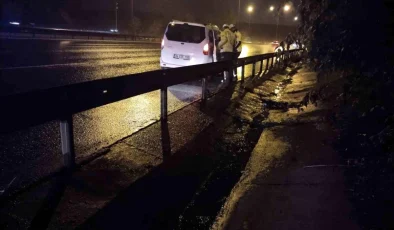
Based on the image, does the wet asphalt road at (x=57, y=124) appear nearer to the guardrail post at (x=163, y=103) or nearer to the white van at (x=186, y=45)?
the guardrail post at (x=163, y=103)

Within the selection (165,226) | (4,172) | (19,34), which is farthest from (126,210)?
(19,34)

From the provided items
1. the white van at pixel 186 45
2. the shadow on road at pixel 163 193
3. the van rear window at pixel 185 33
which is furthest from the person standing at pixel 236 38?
the shadow on road at pixel 163 193

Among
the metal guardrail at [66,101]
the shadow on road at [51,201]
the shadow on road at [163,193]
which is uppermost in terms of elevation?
the metal guardrail at [66,101]

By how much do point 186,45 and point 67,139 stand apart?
838 centimetres

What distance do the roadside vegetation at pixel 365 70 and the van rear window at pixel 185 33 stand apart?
7.86 meters

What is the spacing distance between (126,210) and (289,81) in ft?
43.5

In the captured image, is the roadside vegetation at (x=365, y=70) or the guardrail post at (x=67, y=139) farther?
the guardrail post at (x=67, y=139)

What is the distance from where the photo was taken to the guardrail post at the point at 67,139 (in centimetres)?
402

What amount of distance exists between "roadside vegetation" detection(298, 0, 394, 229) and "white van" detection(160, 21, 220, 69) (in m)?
7.47

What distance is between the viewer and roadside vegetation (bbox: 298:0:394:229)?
10.9 ft

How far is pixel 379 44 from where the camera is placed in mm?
3496

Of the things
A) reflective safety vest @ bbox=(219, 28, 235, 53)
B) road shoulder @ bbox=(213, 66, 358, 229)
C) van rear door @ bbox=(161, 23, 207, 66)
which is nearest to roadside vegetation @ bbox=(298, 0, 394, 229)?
road shoulder @ bbox=(213, 66, 358, 229)

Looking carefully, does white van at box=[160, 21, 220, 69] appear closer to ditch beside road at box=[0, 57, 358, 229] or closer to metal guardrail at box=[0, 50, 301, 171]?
ditch beside road at box=[0, 57, 358, 229]

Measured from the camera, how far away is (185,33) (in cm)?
1226
